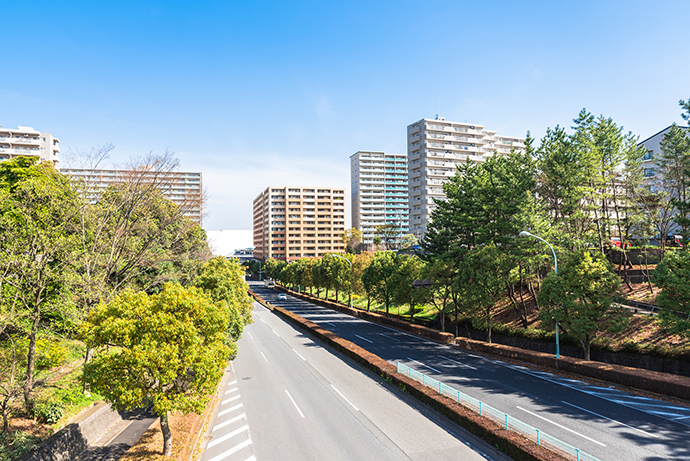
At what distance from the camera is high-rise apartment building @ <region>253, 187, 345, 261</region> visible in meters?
140

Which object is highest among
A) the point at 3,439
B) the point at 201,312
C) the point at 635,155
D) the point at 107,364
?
the point at 635,155

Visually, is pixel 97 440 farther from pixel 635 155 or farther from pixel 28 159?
pixel 635 155

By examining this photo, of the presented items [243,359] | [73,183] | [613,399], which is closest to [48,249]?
[73,183]

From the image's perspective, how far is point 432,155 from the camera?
110m

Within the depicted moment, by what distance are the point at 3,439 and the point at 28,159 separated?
Answer: 18.1 m

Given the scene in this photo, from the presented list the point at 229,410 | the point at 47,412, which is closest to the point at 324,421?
the point at 229,410

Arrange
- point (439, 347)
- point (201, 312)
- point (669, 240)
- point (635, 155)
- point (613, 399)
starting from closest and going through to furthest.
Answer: point (201, 312), point (613, 399), point (439, 347), point (635, 155), point (669, 240)

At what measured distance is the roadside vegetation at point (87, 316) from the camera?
1290 cm

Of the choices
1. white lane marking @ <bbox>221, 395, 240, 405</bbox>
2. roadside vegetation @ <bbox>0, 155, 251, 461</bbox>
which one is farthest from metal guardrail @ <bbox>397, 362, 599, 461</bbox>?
roadside vegetation @ <bbox>0, 155, 251, 461</bbox>

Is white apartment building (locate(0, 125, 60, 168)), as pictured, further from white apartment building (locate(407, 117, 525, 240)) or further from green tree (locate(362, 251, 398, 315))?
white apartment building (locate(407, 117, 525, 240))

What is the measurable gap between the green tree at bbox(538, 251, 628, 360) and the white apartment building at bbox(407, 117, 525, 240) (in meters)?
80.8

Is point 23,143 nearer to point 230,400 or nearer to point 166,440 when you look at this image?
point 230,400

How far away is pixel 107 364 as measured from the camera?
41.4 ft

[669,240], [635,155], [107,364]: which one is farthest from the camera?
[669,240]
